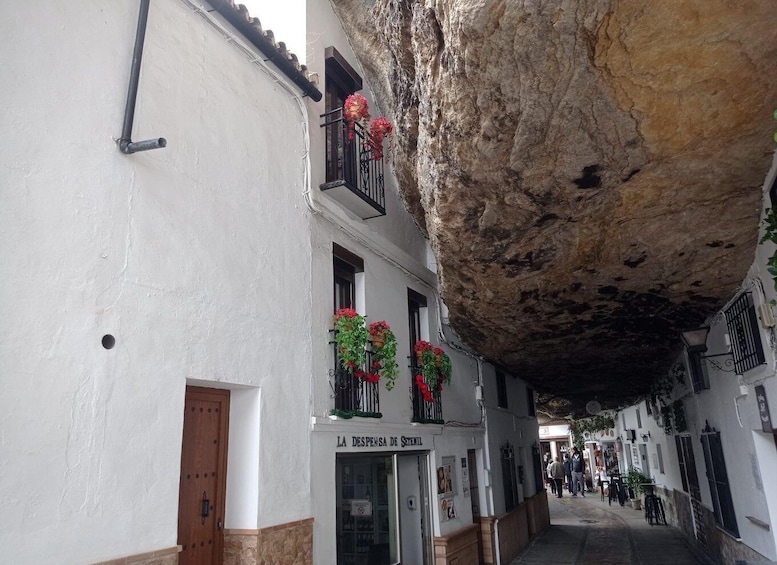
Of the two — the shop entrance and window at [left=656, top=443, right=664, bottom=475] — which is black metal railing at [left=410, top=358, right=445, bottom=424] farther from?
window at [left=656, top=443, right=664, bottom=475]

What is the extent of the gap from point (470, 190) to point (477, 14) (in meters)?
2.17

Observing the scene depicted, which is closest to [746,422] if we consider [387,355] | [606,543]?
[387,355]

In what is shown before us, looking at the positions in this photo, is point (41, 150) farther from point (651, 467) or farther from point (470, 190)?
point (651, 467)

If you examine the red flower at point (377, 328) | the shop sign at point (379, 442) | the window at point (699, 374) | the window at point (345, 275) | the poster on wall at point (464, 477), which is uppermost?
the window at point (345, 275)

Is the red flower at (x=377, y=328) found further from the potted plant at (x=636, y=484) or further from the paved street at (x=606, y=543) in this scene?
the potted plant at (x=636, y=484)

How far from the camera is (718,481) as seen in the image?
358 inches

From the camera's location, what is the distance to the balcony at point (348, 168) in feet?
24.3

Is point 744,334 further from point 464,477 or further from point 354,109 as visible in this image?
point 464,477

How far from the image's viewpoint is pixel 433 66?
4.96m

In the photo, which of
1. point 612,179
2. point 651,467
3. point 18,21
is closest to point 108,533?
point 18,21

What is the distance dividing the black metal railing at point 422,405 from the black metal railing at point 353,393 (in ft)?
4.12

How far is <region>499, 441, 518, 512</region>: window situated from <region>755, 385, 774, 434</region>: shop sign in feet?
24.1

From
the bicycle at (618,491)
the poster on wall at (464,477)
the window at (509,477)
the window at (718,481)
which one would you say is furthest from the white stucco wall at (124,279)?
the bicycle at (618,491)

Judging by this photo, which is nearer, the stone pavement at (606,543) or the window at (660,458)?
the stone pavement at (606,543)
